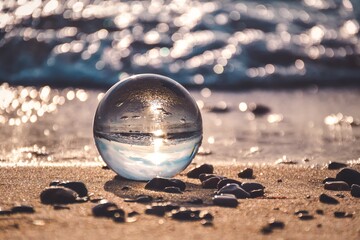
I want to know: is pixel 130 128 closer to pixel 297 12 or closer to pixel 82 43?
pixel 82 43

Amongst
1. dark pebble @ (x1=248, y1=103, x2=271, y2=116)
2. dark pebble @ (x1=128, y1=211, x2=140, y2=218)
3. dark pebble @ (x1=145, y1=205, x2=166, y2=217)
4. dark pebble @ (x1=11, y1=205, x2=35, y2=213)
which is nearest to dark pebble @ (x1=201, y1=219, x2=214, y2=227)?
dark pebble @ (x1=145, y1=205, x2=166, y2=217)

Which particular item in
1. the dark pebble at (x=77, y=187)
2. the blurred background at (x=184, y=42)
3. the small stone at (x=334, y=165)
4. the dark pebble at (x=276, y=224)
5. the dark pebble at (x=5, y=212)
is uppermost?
the blurred background at (x=184, y=42)

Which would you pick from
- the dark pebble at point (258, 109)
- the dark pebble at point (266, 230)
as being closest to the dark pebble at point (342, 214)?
the dark pebble at point (266, 230)

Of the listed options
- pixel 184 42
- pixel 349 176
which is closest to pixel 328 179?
pixel 349 176

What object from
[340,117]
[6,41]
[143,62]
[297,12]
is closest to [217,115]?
[340,117]

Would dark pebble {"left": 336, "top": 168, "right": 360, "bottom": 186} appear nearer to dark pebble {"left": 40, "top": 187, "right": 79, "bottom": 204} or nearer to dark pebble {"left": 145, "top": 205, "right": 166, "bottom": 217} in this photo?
dark pebble {"left": 145, "top": 205, "right": 166, "bottom": 217}

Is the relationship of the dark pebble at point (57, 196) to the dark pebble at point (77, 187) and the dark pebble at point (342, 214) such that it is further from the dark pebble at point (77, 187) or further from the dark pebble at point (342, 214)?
the dark pebble at point (342, 214)

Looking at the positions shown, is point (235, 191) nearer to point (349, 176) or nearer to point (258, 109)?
point (349, 176)
